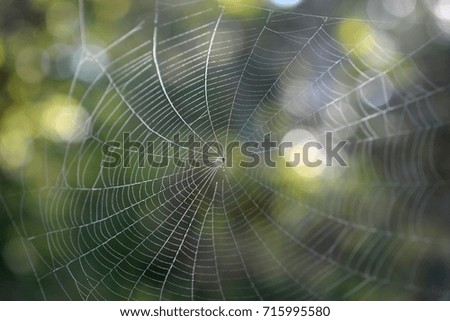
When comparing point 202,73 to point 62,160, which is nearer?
point 202,73

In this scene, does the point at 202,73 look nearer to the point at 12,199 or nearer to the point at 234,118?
the point at 234,118

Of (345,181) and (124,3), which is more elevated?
(124,3)

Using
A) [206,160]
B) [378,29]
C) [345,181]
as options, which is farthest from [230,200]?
[378,29]

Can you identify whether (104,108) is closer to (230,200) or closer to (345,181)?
(230,200)

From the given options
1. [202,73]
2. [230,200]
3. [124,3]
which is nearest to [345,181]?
[230,200]
